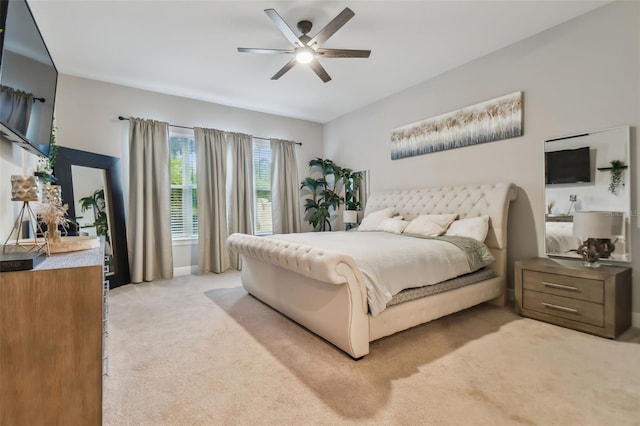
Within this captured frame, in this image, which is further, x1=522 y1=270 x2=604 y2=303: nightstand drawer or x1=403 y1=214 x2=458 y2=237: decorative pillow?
x1=403 y1=214 x2=458 y2=237: decorative pillow

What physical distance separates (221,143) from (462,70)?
3.75 m

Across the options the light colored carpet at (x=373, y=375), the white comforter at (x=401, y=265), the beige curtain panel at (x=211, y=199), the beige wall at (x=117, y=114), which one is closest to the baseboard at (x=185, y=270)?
the beige wall at (x=117, y=114)

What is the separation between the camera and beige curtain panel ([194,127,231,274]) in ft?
15.6

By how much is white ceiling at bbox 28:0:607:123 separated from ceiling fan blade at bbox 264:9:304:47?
0.29 m

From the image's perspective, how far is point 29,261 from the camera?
1.17 m

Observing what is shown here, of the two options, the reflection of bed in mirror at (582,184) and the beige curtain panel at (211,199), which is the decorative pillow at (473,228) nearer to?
the reflection of bed in mirror at (582,184)

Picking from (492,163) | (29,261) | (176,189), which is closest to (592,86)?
(492,163)

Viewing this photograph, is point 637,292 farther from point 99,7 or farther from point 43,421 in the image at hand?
point 99,7

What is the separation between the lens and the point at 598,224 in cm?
247

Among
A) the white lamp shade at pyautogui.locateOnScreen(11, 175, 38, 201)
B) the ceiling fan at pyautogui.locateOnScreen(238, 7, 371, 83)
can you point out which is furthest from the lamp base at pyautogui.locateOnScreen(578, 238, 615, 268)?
the white lamp shade at pyautogui.locateOnScreen(11, 175, 38, 201)

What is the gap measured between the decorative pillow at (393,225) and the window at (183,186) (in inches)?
120

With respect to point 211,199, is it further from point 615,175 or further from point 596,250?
point 615,175

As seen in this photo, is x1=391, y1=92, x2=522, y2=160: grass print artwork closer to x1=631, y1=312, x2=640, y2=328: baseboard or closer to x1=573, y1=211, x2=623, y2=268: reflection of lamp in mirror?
x1=573, y1=211, x2=623, y2=268: reflection of lamp in mirror

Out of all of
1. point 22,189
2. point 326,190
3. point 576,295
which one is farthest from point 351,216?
point 22,189
